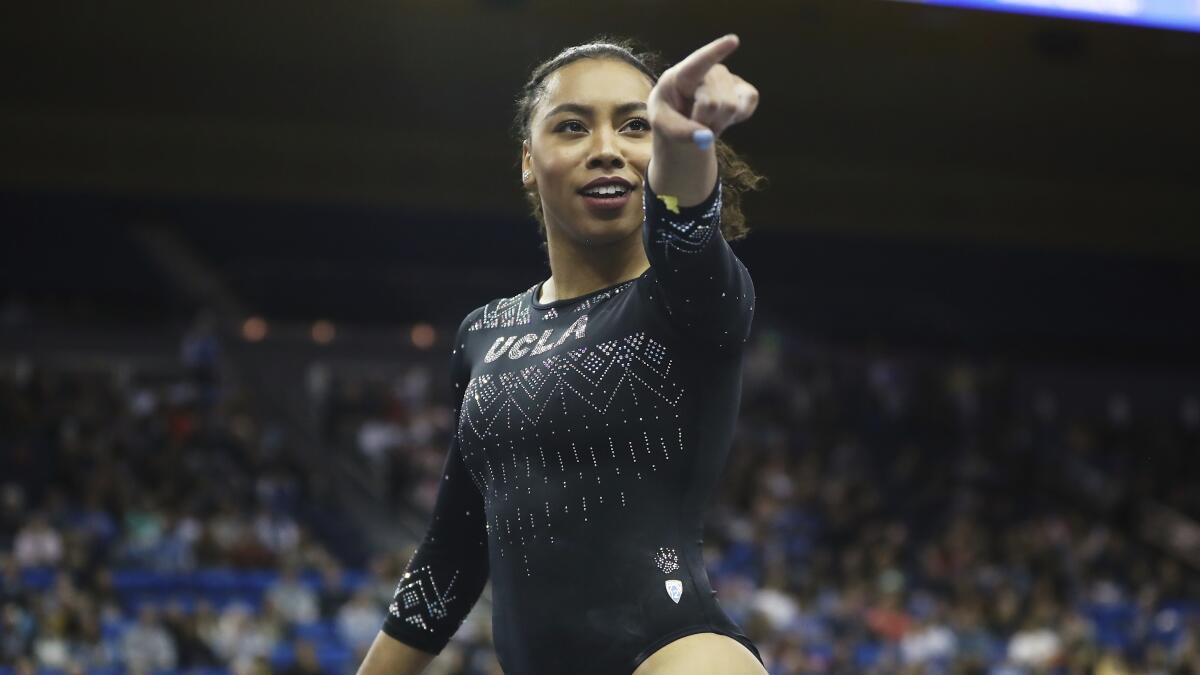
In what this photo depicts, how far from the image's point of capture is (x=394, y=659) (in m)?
2.30

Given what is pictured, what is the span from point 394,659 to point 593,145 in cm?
93

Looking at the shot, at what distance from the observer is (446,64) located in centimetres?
1388

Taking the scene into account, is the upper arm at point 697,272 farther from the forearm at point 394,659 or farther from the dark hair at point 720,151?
the forearm at point 394,659

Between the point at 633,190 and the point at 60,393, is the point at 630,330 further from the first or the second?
the point at 60,393

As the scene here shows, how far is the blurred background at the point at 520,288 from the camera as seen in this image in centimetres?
1064

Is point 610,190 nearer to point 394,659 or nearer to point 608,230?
point 608,230

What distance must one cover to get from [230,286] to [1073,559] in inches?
388

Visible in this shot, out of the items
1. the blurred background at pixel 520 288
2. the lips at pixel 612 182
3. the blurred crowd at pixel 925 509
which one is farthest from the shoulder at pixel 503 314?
the blurred crowd at pixel 925 509

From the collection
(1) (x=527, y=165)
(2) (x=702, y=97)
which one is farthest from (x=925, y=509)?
(2) (x=702, y=97)

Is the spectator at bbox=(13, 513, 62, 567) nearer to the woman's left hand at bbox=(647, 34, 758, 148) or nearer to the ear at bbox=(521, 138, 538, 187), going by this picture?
the ear at bbox=(521, 138, 538, 187)

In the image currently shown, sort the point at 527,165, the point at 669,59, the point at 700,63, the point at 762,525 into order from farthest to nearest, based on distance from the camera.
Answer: the point at 762,525 → the point at 669,59 → the point at 527,165 → the point at 700,63

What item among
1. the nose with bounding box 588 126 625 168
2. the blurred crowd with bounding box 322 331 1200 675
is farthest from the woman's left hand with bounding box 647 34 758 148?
the blurred crowd with bounding box 322 331 1200 675

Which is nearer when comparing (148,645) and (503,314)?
(503,314)

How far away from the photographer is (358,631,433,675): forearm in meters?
2.30
